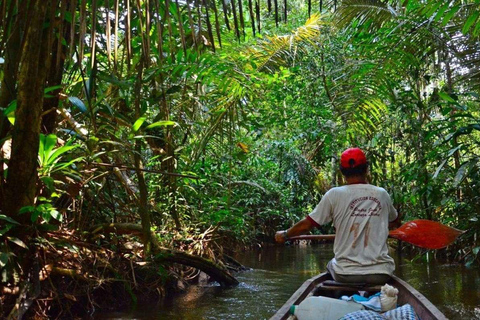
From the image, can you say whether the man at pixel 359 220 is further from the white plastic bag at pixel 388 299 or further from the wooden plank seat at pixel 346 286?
the white plastic bag at pixel 388 299

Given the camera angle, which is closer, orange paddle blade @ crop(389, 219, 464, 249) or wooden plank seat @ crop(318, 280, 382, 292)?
wooden plank seat @ crop(318, 280, 382, 292)

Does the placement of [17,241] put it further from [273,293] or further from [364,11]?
[364,11]

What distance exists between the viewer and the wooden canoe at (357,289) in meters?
2.83

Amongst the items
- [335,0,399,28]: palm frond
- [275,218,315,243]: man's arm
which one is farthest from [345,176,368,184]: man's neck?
[335,0,399,28]: palm frond

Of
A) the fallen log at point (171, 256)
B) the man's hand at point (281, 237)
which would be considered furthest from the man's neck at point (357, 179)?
the fallen log at point (171, 256)

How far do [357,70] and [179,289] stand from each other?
4329mm

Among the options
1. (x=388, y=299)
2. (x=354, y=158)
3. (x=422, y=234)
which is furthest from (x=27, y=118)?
(x=422, y=234)

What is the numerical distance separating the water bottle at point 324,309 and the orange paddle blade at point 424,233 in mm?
1382

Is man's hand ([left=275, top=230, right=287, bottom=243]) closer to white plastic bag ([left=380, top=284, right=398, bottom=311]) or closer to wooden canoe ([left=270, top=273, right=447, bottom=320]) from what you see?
wooden canoe ([left=270, top=273, right=447, bottom=320])

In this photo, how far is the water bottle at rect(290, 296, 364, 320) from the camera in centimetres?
262

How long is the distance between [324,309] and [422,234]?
6.04 feet

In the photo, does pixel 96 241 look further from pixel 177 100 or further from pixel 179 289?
pixel 177 100

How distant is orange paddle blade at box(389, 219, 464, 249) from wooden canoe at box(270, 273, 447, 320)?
578mm

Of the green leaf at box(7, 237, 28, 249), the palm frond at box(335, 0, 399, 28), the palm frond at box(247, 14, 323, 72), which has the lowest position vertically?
the green leaf at box(7, 237, 28, 249)
